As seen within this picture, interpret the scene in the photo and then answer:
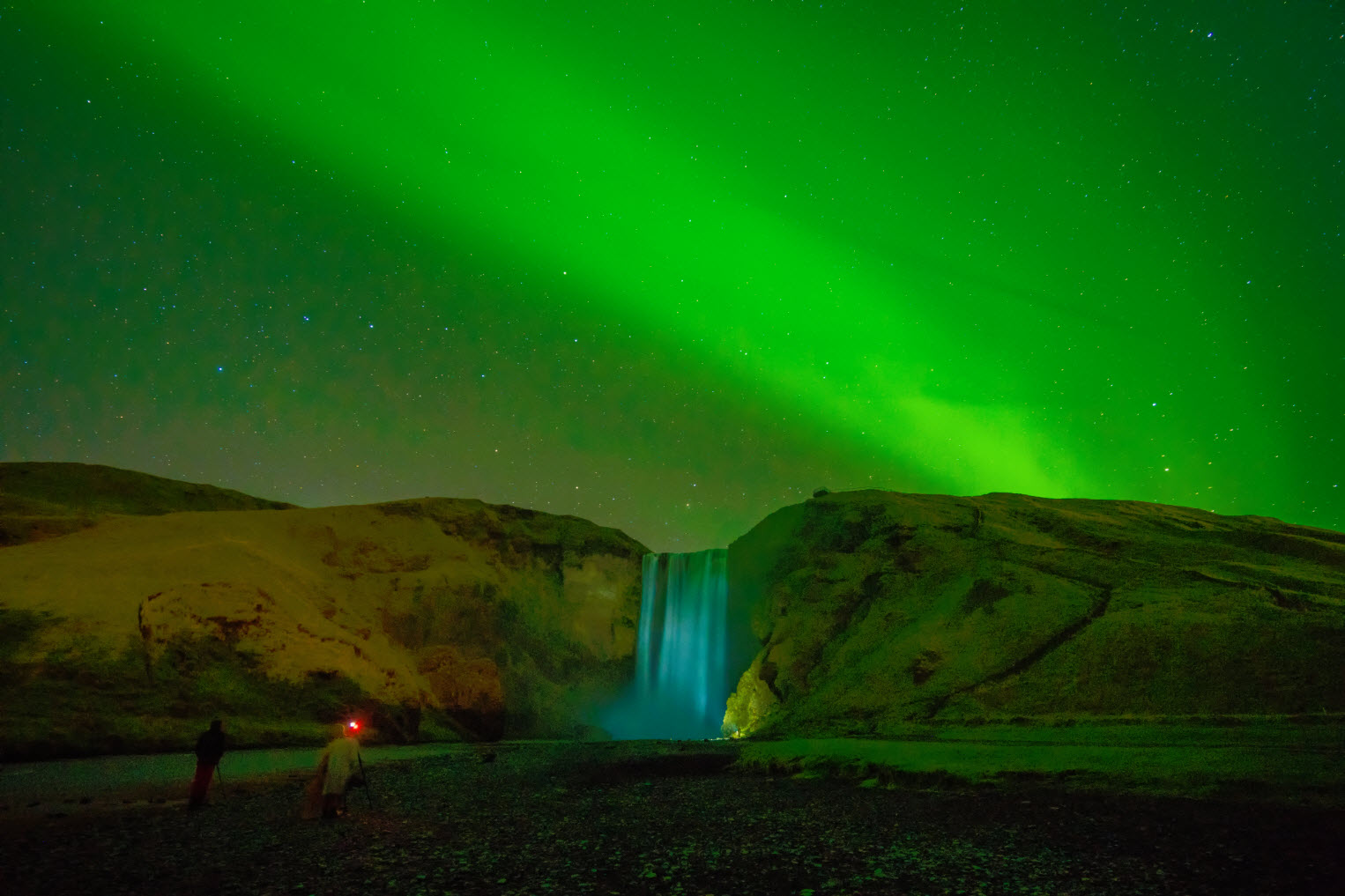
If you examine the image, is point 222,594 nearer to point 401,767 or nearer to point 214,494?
point 401,767

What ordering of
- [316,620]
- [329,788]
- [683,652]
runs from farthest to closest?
[683,652]
[316,620]
[329,788]

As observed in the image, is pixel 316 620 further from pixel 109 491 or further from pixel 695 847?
pixel 109 491

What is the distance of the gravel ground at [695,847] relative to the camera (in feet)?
28.3

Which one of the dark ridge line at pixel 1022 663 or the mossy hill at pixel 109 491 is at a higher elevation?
the mossy hill at pixel 109 491

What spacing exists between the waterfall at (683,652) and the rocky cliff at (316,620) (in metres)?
2.10

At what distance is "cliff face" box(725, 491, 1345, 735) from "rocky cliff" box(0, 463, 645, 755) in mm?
15099

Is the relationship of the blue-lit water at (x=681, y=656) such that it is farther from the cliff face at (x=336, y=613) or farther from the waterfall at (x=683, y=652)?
the cliff face at (x=336, y=613)

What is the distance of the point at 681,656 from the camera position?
5216 centimetres

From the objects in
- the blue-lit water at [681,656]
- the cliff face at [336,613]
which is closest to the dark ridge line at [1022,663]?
the cliff face at [336,613]

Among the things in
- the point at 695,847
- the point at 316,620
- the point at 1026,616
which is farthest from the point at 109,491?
the point at 1026,616

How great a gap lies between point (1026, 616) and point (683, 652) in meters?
29.0

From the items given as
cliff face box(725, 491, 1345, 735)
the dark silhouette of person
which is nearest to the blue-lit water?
cliff face box(725, 491, 1345, 735)

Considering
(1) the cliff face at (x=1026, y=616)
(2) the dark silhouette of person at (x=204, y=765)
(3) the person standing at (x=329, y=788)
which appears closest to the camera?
(3) the person standing at (x=329, y=788)

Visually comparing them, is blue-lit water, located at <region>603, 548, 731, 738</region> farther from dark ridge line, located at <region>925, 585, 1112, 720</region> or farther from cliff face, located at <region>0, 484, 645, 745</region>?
dark ridge line, located at <region>925, 585, 1112, 720</region>
